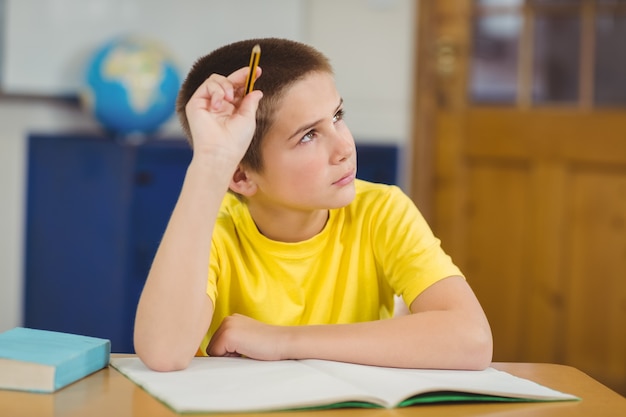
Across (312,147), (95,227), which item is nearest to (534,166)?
(95,227)

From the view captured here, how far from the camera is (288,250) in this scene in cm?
145

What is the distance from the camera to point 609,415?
977 millimetres

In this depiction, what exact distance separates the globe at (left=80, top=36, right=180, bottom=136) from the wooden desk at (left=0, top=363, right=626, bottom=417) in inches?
→ 91.6

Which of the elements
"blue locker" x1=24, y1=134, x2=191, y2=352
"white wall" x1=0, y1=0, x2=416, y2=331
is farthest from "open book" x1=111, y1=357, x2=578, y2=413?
"white wall" x1=0, y1=0, x2=416, y2=331

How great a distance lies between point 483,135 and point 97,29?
153 centimetres

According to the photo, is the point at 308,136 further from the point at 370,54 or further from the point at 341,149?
the point at 370,54

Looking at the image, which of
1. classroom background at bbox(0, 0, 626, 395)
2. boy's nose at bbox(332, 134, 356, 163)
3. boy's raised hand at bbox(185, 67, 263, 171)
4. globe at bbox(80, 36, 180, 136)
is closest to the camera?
boy's raised hand at bbox(185, 67, 263, 171)

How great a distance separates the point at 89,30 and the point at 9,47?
12.4 inches

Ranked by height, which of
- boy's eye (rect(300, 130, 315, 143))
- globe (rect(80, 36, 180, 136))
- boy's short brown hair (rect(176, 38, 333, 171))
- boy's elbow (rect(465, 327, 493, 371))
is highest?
globe (rect(80, 36, 180, 136))

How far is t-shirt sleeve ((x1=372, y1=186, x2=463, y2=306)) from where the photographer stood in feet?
4.46

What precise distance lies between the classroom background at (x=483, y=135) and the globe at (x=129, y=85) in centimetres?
11

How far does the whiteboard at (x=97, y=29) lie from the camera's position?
336 centimetres

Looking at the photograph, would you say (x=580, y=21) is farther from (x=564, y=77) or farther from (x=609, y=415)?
(x=609, y=415)

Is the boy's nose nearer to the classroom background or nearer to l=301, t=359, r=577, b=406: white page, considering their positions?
l=301, t=359, r=577, b=406: white page
